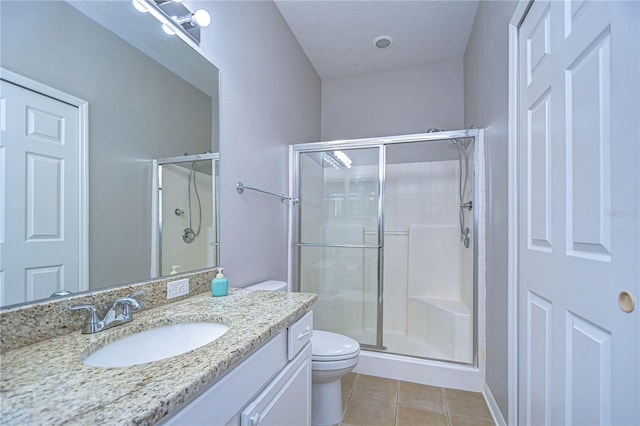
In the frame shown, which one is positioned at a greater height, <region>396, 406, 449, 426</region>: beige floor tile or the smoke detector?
the smoke detector

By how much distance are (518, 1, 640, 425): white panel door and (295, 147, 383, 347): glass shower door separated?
125 cm

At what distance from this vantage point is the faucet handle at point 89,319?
31.5 inches

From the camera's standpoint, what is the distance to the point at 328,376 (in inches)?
59.6

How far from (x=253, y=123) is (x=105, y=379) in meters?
1.57

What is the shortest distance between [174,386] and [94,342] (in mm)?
390

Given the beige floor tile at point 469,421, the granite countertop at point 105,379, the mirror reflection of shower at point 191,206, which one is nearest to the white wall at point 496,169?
the beige floor tile at point 469,421

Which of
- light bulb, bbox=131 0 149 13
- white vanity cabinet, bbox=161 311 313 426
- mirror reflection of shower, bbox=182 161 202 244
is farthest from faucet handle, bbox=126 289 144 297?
light bulb, bbox=131 0 149 13

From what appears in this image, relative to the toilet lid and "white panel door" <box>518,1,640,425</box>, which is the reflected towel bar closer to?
the toilet lid

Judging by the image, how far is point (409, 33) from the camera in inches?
94.3

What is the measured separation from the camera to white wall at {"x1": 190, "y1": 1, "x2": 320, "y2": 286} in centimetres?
153

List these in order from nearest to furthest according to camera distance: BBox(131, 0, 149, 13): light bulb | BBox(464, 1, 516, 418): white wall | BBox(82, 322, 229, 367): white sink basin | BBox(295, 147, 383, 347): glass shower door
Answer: BBox(82, 322, 229, 367): white sink basin < BBox(131, 0, 149, 13): light bulb < BBox(464, 1, 516, 418): white wall < BBox(295, 147, 383, 347): glass shower door

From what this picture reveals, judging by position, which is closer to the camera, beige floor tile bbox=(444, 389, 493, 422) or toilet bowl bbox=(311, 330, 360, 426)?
toilet bowl bbox=(311, 330, 360, 426)

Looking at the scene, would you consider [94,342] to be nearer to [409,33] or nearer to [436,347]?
[436,347]

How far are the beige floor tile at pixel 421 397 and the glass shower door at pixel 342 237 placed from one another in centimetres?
47
